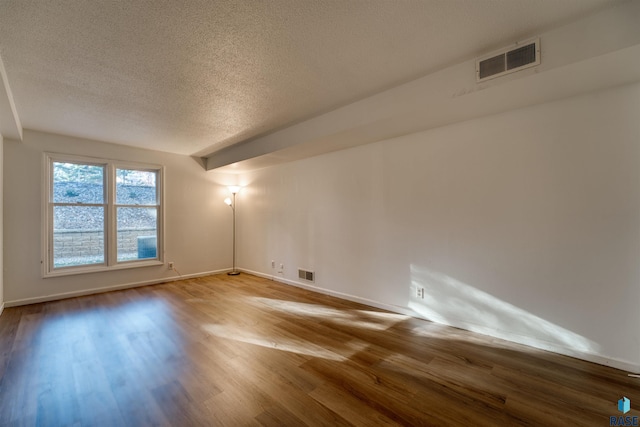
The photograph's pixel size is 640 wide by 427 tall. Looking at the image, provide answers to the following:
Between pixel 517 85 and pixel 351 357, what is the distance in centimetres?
257

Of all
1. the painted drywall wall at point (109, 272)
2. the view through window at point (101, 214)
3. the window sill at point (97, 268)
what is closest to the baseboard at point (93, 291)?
the painted drywall wall at point (109, 272)

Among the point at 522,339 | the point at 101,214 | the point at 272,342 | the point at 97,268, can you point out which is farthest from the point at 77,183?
the point at 522,339

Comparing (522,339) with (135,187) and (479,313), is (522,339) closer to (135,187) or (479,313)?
(479,313)

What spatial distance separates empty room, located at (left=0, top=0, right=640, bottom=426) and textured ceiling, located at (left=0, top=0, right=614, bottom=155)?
0.02m

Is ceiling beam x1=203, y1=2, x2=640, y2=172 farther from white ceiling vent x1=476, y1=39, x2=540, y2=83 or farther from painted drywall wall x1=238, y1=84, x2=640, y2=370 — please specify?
painted drywall wall x1=238, y1=84, x2=640, y2=370

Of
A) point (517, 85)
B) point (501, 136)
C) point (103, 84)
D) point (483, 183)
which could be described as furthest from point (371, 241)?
point (103, 84)

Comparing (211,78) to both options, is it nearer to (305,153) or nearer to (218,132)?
(218,132)

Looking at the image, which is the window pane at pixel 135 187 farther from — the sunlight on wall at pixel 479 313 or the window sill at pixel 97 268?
the sunlight on wall at pixel 479 313

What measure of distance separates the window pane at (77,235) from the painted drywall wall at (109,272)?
212 millimetres

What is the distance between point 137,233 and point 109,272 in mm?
752

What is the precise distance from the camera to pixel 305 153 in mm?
4102

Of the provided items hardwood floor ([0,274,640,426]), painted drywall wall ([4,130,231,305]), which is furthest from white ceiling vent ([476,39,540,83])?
painted drywall wall ([4,130,231,305])

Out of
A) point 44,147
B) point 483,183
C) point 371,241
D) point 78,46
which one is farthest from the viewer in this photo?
point 44,147

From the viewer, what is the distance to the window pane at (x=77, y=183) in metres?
4.08
